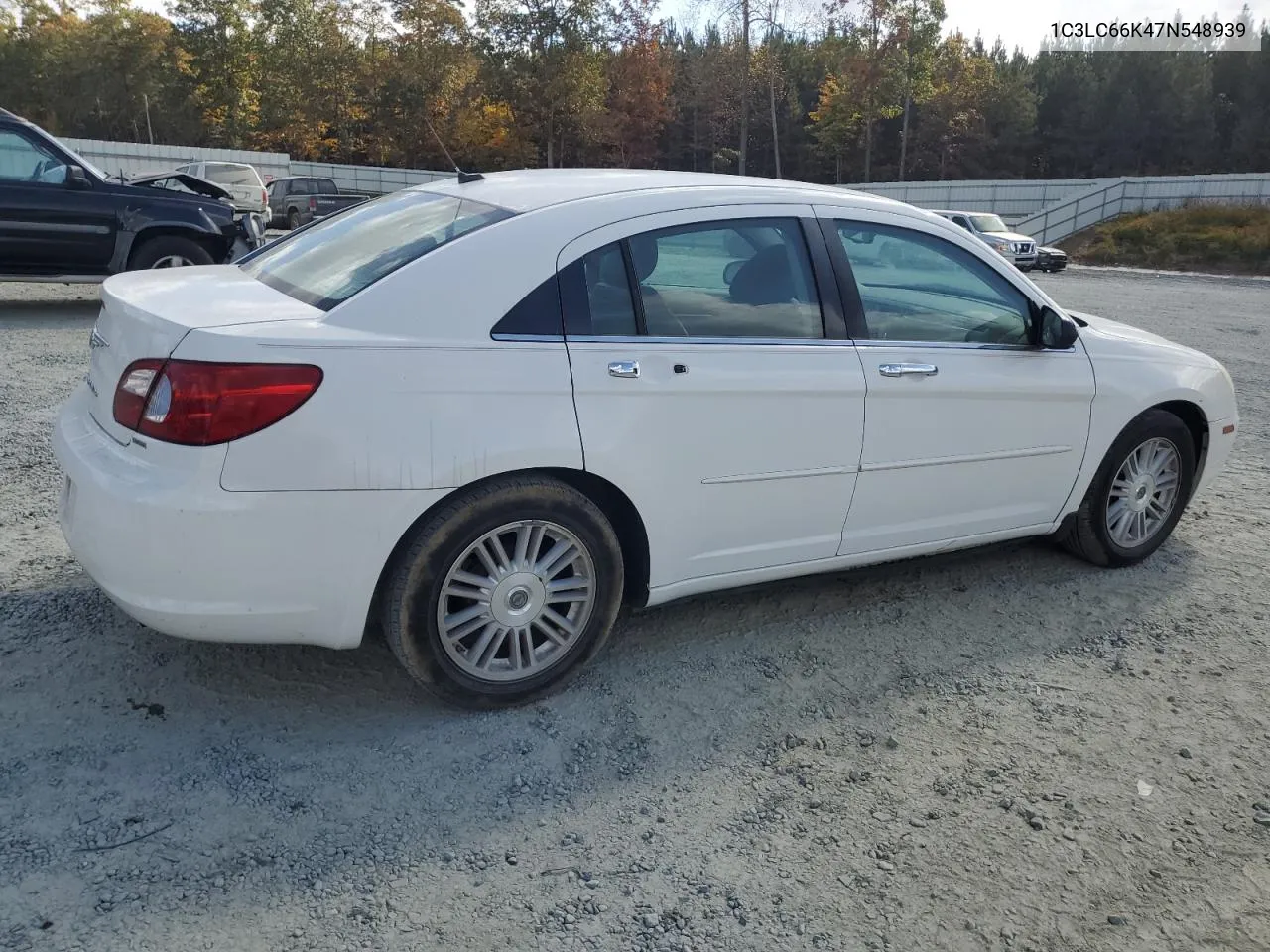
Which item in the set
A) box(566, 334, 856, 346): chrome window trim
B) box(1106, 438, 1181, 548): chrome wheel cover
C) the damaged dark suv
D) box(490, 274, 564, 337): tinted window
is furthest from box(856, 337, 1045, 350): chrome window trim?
the damaged dark suv

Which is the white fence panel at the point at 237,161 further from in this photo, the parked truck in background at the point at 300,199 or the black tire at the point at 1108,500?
the black tire at the point at 1108,500

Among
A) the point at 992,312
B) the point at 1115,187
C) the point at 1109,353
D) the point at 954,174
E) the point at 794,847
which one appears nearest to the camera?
the point at 794,847

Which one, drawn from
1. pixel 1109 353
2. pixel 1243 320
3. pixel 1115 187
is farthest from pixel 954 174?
pixel 1109 353

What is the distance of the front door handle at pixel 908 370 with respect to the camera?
372cm

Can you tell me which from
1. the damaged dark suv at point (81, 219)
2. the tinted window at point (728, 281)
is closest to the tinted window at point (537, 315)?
the tinted window at point (728, 281)

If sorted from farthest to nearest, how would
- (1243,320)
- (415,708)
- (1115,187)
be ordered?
1. (1115,187)
2. (1243,320)
3. (415,708)

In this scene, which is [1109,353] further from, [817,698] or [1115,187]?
[1115,187]

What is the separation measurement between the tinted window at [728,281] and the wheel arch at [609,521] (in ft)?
1.77

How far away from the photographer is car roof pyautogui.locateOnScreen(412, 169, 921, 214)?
349cm

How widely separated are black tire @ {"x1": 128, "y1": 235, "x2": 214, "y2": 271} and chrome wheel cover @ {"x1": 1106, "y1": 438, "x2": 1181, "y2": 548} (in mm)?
8998

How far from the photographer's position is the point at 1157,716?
3.44 meters

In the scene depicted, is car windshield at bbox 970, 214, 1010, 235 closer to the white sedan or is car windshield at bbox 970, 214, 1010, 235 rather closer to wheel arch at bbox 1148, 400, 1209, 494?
wheel arch at bbox 1148, 400, 1209, 494

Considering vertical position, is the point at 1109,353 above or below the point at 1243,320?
above

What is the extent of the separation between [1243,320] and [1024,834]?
1507cm
